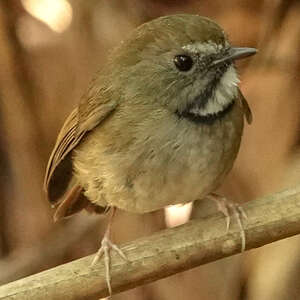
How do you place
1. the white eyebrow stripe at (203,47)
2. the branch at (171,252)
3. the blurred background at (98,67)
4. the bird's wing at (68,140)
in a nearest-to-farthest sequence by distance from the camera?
the branch at (171,252) → the white eyebrow stripe at (203,47) → the bird's wing at (68,140) → the blurred background at (98,67)

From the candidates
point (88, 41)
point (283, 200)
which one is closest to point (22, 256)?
point (88, 41)

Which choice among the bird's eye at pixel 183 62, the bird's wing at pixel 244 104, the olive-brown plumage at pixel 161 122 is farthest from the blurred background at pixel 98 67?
the bird's eye at pixel 183 62

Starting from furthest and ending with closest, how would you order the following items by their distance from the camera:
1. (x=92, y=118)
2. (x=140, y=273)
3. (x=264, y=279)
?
(x=264, y=279) < (x=92, y=118) < (x=140, y=273)

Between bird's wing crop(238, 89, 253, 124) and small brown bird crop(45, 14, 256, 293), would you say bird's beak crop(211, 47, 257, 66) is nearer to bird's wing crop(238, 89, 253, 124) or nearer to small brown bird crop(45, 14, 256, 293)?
small brown bird crop(45, 14, 256, 293)

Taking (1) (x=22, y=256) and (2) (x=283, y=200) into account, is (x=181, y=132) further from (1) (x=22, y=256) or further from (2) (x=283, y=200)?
(1) (x=22, y=256)

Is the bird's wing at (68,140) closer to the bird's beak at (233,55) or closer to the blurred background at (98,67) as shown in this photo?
A: the bird's beak at (233,55)

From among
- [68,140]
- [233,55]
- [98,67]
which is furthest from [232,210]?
[98,67]
